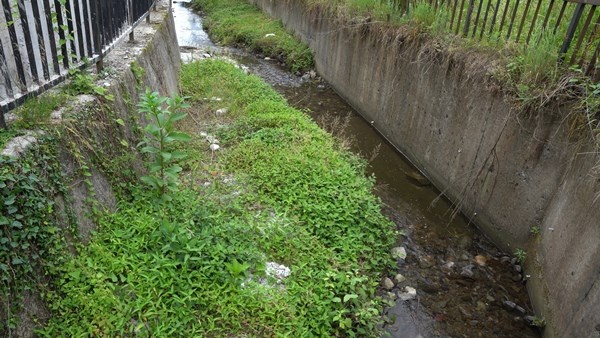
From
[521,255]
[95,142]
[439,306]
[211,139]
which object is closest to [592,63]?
[521,255]

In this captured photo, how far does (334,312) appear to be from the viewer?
11.0 feet

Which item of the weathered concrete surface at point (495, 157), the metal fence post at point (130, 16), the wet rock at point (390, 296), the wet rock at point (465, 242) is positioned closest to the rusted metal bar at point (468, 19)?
the weathered concrete surface at point (495, 157)

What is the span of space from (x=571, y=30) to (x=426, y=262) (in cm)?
302

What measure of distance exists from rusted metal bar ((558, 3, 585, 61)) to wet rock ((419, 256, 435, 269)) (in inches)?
105

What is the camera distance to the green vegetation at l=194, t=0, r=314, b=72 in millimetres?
11500

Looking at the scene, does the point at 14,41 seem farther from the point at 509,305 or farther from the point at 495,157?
the point at 495,157

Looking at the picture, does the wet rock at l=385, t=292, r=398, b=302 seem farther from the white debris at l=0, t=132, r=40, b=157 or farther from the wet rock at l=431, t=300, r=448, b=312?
the white debris at l=0, t=132, r=40, b=157

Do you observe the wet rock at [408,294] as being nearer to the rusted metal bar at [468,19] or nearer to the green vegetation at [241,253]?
the green vegetation at [241,253]

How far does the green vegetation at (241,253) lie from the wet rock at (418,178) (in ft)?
4.03

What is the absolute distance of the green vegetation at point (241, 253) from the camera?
2.73m

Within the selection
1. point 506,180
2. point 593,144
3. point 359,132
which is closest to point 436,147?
point 506,180

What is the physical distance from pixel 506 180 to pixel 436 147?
4.90ft

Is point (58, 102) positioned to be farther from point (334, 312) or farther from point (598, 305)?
point (598, 305)

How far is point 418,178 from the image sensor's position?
6445 millimetres
